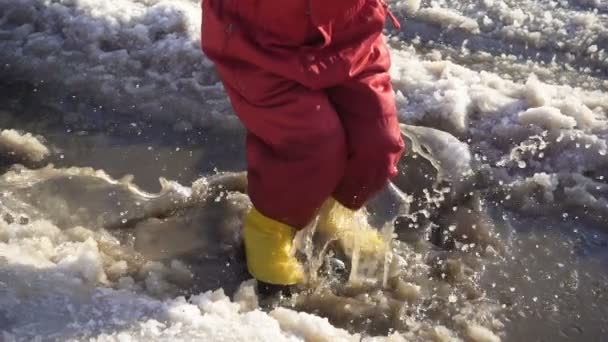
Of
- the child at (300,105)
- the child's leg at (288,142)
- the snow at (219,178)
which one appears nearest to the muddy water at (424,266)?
the snow at (219,178)

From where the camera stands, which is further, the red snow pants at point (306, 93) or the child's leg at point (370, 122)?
the child's leg at point (370, 122)

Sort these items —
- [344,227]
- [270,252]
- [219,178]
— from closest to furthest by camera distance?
1. [270,252]
2. [344,227]
3. [219,178]

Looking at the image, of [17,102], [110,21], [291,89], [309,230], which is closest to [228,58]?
[291,89]

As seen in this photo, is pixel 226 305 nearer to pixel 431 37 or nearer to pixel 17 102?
pixel 17 102

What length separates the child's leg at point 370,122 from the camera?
2225mm

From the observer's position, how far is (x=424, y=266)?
7.98 feet

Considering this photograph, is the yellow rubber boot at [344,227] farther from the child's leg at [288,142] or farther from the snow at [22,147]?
the snow at [22,147]

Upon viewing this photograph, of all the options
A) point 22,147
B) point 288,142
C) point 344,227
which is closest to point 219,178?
point 344,227

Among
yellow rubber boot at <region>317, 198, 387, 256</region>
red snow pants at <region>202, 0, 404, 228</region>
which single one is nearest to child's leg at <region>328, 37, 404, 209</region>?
red snow pants at <region>202, 0, 404, 228</region>

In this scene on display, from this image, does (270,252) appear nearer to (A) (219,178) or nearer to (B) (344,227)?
(B) (344,227)

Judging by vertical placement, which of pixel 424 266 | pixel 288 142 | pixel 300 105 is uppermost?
pixel 300 105

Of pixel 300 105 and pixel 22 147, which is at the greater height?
pixel 300 105

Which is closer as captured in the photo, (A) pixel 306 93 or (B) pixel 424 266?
(A) pixel 306 93

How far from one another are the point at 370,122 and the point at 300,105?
217mm
